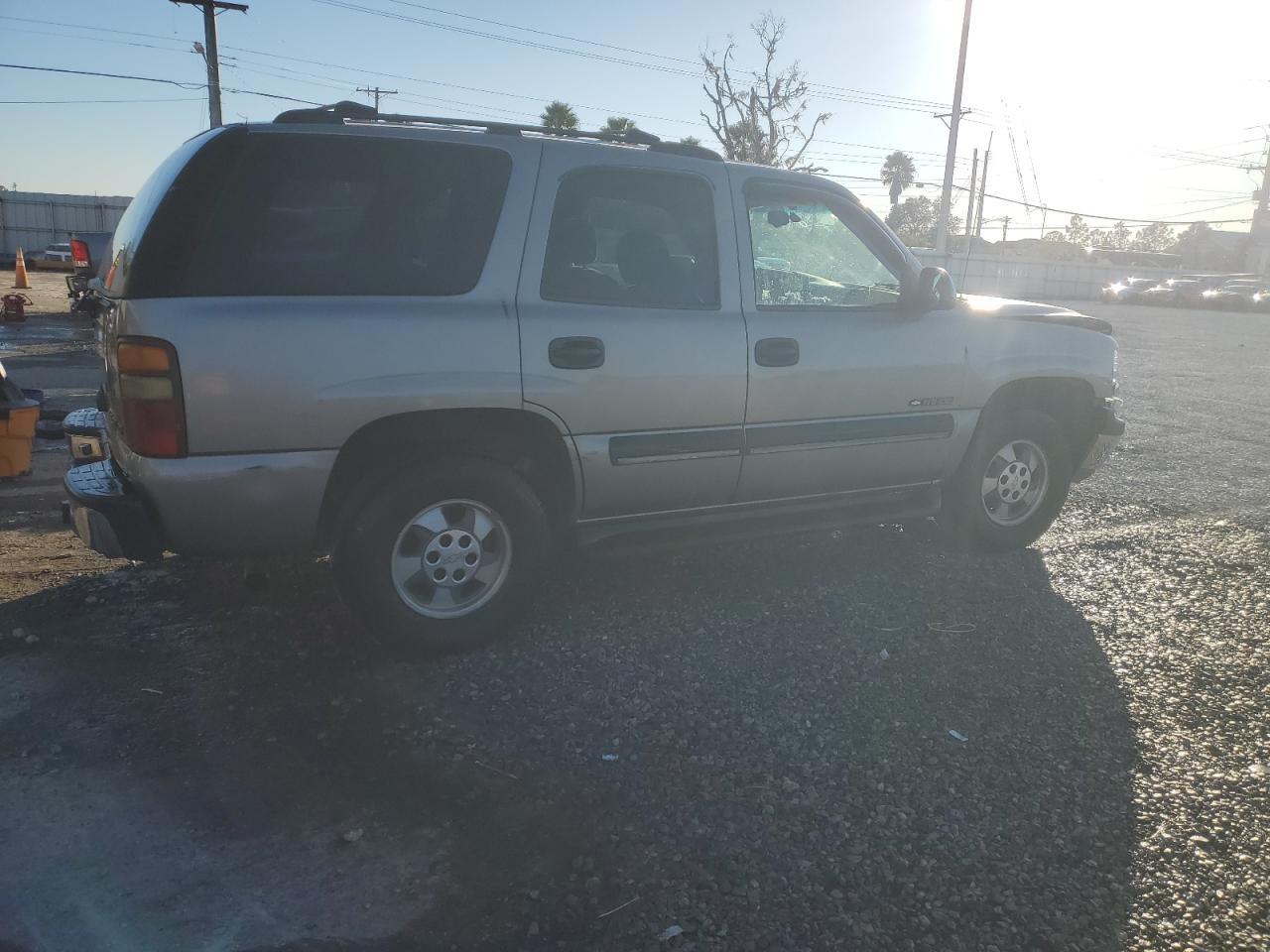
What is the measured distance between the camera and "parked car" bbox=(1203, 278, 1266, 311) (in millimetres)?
42062

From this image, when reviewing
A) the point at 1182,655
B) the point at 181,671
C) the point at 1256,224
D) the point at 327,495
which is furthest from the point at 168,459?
the point at 1256,224

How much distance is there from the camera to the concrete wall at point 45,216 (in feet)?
139

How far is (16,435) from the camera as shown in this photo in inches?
245

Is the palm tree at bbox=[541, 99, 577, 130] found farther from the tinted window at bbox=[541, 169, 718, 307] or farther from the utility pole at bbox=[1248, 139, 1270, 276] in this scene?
the utility pole at bbox=[1248, 139, 1270, 276]

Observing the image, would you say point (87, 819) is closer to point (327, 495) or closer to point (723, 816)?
point (327, 495)

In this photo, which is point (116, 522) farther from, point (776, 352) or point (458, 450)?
point (776, 352)

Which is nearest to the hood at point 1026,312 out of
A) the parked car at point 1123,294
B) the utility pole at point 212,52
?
the utility pole at point 212,52

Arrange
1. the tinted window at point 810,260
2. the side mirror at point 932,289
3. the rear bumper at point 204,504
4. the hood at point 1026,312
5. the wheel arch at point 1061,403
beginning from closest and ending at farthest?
the rear bumper at point 204,504 → the tinted window at point 810,260 → the side mirror at point 932,289 → the hood at point 1026,312 → the wheel arch at point 1061,403

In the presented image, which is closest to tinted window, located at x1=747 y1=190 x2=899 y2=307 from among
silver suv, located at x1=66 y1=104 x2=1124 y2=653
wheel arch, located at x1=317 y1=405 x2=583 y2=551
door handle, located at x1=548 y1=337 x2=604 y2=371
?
silver suv, located at x1=66 y1=104 x2=1124 y2=653

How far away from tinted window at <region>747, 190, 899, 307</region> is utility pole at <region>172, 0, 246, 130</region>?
1050 inches

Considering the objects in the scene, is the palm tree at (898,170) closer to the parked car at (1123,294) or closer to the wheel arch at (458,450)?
the parked car at (1123,294)

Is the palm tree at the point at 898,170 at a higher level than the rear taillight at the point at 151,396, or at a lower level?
higher

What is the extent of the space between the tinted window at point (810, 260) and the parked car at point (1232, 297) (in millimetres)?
45297

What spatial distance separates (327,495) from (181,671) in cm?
89
